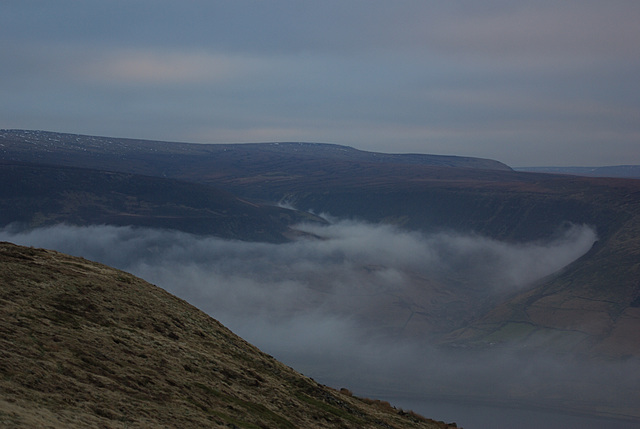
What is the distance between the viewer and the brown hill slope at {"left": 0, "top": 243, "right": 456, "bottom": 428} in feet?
78.1

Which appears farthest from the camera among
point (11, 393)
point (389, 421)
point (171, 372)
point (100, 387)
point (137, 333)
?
point (389, 421)

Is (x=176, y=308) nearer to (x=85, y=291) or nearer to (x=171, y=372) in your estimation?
(x=85, y=291)

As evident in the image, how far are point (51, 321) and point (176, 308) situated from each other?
10.7 metres

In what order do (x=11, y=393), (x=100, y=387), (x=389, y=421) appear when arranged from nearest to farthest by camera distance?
(x=11, y=393), (x=100, y=387), (x=389, y=421)

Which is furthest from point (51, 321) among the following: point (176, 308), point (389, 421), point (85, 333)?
point (389, 421)

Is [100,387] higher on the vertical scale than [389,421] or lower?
higher

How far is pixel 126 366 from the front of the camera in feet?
93.1

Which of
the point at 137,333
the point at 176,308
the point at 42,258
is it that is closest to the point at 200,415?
the point at 137,333

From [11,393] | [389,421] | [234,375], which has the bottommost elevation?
[389,421]

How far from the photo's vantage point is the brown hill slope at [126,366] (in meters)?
23.8

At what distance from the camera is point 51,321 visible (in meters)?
30.0

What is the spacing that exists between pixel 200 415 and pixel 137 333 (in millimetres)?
7868

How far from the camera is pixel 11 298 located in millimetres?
31141

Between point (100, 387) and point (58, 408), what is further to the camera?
point (100, 387)
